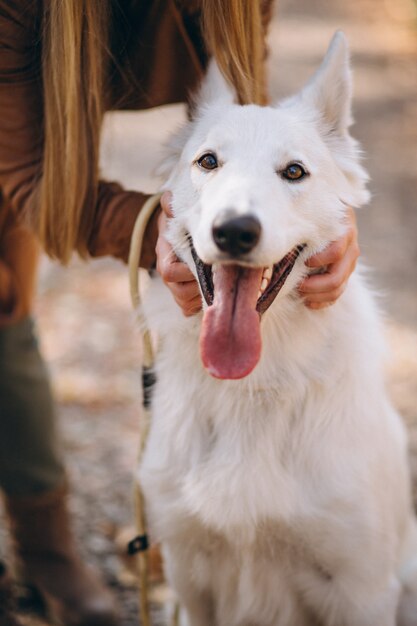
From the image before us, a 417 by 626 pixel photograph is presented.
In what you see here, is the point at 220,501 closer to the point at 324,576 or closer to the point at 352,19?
the point at 324,576

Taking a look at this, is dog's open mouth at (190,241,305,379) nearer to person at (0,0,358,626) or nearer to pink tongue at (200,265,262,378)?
pink tongue at (200,265,262,378)

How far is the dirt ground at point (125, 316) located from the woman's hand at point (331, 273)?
1.63 feet

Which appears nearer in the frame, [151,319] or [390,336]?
[151,319]

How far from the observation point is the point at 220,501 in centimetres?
225

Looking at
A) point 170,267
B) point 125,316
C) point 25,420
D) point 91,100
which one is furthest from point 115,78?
point 125,316

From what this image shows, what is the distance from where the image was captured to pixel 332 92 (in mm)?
2266

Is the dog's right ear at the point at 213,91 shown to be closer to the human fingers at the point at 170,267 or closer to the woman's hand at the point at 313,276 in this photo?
the woman's hand at the point at 313,276

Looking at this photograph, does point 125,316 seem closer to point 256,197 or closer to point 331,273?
point 331,273

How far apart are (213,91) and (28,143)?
577 millimetres

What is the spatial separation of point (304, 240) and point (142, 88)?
0.89 metres

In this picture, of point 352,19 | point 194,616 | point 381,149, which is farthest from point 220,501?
point 352,19

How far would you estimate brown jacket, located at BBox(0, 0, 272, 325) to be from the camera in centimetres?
231

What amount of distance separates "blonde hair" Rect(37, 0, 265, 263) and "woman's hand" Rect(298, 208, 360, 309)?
588mm

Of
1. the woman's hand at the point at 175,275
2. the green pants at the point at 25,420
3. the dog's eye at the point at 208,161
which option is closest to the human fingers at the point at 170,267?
the woman's hand at the point at 175,275
